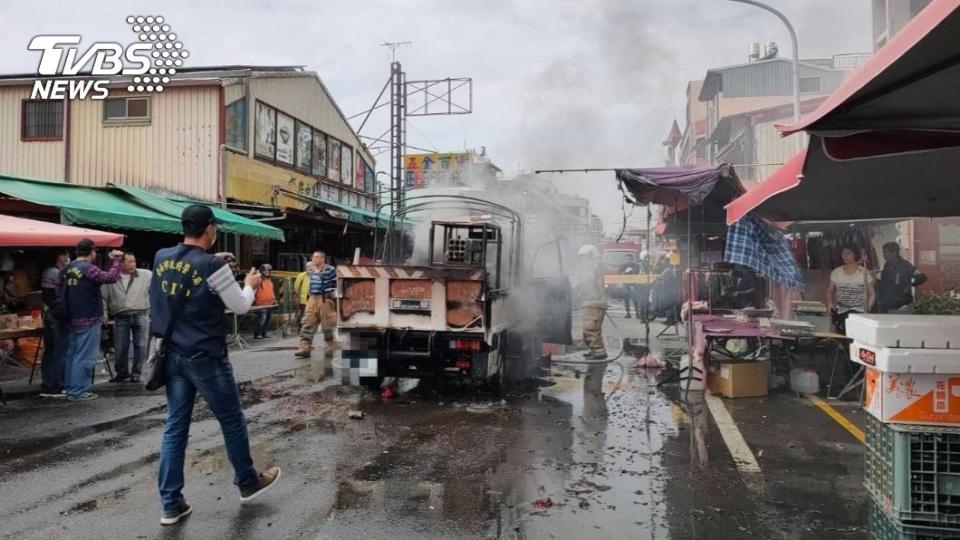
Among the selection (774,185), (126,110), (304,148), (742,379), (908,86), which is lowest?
(742,379)

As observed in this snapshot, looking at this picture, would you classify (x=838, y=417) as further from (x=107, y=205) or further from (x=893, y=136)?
(x=107, y=205)

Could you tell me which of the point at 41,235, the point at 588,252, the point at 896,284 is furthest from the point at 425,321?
the point at 896,284

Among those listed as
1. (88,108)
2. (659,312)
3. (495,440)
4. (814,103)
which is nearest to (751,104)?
(814,103)

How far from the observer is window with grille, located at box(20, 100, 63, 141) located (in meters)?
17.0

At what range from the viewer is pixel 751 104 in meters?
35.8

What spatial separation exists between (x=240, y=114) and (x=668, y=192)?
12763mm

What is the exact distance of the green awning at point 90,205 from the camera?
1006 centimetres

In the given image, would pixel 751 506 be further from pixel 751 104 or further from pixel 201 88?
pixel 751 104

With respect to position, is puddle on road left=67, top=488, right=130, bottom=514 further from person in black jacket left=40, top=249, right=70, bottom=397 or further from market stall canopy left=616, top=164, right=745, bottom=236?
market stall canopy left=616, top=164, right=745, bottom=236

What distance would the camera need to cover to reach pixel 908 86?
2.66 metres

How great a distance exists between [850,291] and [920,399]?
643cm

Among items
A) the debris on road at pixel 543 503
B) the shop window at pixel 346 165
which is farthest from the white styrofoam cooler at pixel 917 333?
the shop window at pixel 346 165

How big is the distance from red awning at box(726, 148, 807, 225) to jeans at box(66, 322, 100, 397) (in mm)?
7436

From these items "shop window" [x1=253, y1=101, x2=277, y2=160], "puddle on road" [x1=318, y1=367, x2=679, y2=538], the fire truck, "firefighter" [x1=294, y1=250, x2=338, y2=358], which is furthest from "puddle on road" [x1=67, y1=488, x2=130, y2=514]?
"shop window" [x1=253, y1=101, x2=277, y2=160]
